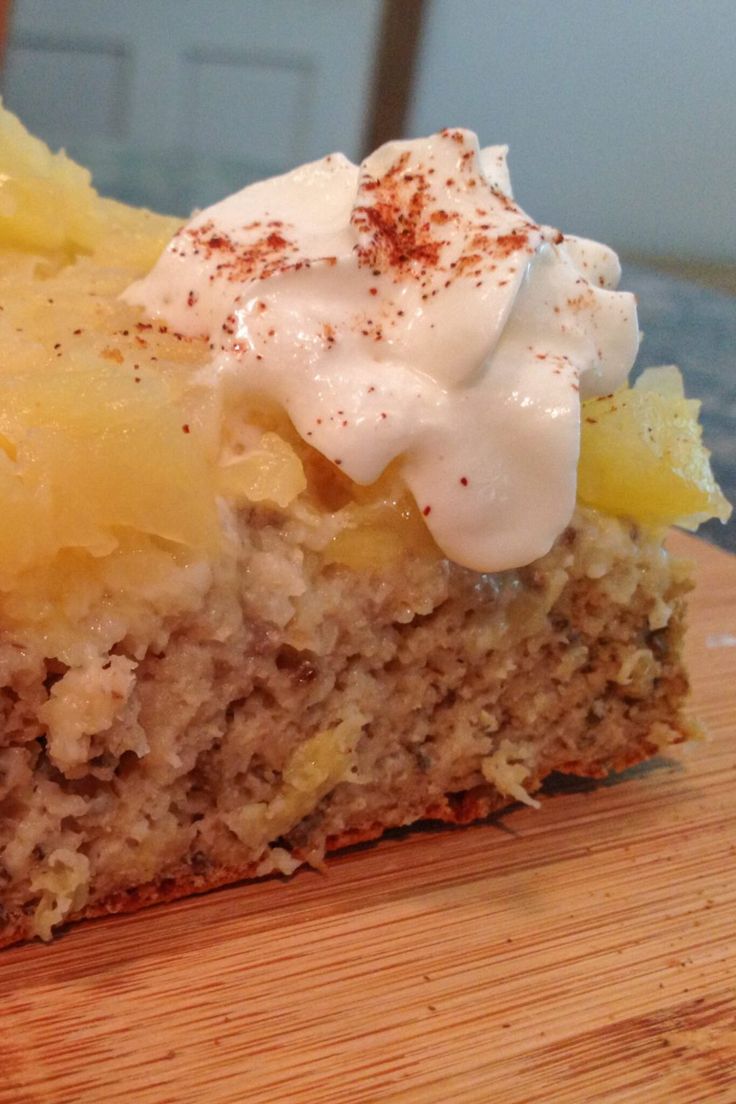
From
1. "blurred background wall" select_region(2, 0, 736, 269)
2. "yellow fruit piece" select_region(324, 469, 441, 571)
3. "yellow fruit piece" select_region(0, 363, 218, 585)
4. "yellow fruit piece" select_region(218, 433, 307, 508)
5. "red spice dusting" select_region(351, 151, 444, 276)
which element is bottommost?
"blurred background wall" select_region(2, 0, 736, 269)

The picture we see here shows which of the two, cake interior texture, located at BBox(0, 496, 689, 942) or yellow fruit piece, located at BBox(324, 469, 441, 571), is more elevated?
yellow fruit piece, located at BBox(324, 469, 441, 571)

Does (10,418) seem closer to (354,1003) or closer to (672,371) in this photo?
(354,1003)

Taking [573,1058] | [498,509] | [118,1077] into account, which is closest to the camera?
[118,1077]

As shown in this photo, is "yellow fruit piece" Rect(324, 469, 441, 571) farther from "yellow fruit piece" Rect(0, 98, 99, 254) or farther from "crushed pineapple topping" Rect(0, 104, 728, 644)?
"yellow fruit piece" Rect(0, 98, 99, 254)

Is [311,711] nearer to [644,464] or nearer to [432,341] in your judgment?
[432,341]

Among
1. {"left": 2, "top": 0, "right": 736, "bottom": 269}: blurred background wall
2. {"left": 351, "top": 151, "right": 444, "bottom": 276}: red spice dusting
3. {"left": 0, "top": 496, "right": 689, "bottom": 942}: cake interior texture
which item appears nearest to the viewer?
{"left": 0, "top": 496, "right": 689, "bottom": 942}: cake interior texture

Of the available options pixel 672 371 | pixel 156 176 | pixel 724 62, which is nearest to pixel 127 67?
pixel 156 176

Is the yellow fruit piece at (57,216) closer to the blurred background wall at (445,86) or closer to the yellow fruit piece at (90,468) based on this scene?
the yellow fruit piece at (90,468)

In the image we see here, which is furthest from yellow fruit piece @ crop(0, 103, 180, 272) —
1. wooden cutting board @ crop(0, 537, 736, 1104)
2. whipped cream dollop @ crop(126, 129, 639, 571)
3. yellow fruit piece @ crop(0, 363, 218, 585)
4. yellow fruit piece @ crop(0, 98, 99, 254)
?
wooden cutting board @ crop(0, 537, 736, 1104)
